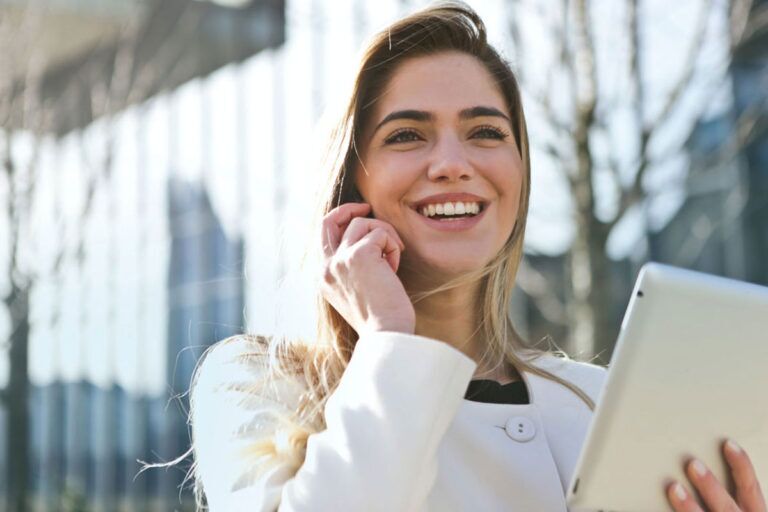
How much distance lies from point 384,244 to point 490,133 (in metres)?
0.40

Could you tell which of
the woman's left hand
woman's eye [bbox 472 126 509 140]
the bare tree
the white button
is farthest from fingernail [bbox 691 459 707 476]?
the bare tree

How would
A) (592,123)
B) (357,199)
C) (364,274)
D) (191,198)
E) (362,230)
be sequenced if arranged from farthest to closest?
(191,198) → (592,123) → (357,199) → (362,230) → (364,274)

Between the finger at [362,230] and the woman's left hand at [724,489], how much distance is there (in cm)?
75

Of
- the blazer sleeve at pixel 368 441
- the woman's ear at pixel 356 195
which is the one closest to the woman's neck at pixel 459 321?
the woman's ear at pixel 356 195

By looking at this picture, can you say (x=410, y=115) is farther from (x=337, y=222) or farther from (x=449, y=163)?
(x=337, y=222)

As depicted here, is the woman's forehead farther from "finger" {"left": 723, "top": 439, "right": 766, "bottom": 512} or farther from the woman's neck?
"finger" {"left": 723, "top": 439, "right": 766, "bottom": 512}

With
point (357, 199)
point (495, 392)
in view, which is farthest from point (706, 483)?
point (357, 199)

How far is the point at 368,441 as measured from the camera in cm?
184

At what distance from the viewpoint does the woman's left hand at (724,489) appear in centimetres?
174

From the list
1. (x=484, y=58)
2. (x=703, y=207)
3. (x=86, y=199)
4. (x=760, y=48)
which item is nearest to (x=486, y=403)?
(x=484, y=58)

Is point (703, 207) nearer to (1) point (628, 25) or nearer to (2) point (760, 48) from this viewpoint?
(2) point (760, 48)

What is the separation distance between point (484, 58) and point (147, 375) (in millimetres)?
13185

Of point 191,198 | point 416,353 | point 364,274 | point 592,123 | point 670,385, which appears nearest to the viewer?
point 670,385

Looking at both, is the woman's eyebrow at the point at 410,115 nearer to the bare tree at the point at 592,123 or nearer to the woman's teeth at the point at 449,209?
the woman's teeth at the point at 449,209
